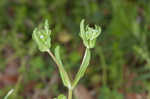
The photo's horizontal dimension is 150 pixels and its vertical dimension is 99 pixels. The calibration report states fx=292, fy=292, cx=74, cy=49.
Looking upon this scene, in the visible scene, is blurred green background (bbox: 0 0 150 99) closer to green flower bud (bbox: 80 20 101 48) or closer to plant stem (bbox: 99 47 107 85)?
plant stem (bbox: 99 47 107 85)

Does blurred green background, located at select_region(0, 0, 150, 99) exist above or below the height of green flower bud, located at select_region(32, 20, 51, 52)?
below

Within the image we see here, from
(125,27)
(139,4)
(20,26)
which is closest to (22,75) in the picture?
(20,26)

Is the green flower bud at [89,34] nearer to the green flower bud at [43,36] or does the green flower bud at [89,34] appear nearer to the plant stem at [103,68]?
the green flower bud at [43,36]

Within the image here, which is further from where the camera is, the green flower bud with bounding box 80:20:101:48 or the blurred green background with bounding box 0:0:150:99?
the blurred green background with bounding box 0:0:150:99

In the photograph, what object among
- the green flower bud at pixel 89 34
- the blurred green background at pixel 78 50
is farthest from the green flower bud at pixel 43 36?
the blurred green background at pixel 78 50

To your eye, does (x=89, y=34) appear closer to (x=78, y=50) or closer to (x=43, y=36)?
(x=43, y=36)

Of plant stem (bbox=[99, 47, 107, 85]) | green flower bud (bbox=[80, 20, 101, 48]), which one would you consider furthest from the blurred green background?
green flower bud (bbox=[80, 20, 101, 48])

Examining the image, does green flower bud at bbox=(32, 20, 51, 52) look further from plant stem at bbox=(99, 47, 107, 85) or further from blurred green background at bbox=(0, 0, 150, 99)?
plant stem at bbox=(99, 47, 107, 85)

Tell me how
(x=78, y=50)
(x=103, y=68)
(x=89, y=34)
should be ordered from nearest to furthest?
(x=89, y=34) < (x=103, y=68) < (x=78, y=50)

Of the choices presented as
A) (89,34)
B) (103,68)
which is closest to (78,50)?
(103,68)
